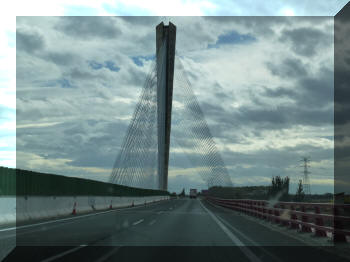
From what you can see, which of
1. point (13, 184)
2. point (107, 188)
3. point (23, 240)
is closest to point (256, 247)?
point (23, 240)

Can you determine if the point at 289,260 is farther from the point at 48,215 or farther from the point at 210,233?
the point at 48,215

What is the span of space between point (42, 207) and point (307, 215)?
40.0 feet

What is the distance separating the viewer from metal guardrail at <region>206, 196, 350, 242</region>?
10.4 m

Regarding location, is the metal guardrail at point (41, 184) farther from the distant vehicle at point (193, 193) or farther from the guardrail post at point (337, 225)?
the distant vehicle at point (193, 193)

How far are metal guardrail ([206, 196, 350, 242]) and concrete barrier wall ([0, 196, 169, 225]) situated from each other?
9996 millimetres

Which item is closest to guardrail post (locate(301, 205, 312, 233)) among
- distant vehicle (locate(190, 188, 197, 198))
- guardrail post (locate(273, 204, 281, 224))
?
guardrail post (locate(273, 204, 281, 224))

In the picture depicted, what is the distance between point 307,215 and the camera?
1307 centimetres

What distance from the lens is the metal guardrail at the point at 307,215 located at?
409 inches

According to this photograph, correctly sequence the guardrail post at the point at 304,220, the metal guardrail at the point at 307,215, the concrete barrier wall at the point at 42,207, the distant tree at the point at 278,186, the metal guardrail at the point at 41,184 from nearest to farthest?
the metal guardrail at the point at 307,215 < the guardrail post at the point at 304,220 < the concrete barrier wall at the point at 42,207 < the metal guardrail at the point at 41,184 < the distant tree at the point at 278,186

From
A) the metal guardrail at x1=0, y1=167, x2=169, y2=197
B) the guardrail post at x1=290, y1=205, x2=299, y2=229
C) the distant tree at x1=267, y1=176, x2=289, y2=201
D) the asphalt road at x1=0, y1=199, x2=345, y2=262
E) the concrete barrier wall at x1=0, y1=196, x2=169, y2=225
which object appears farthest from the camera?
the distant tree at x1=267, y1=176, x2=289, y2=201

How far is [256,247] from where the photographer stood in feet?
34.3

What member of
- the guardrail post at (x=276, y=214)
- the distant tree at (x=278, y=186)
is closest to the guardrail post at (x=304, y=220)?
the guardrail post at (x=276, y=214)

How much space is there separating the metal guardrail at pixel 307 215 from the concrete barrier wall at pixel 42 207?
9996 millimetres

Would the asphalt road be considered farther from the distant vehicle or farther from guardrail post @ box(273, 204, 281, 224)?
the distant vehicle
